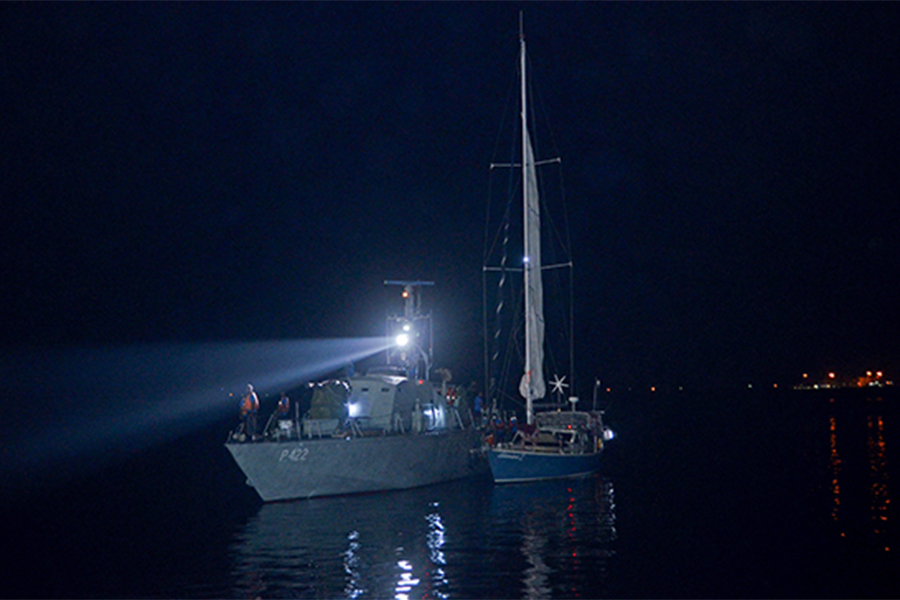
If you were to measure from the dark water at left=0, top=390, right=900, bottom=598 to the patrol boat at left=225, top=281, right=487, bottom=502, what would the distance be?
1.01 m

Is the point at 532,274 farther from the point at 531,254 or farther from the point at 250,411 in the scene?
the point at 250,411

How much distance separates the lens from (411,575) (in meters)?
21.5

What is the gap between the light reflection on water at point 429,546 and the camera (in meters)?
20.5

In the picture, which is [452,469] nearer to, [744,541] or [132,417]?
[744,541]

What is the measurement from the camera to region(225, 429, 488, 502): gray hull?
32875 millimetres

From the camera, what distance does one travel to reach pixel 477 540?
86.1 ft

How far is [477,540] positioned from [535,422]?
12806 millimetres

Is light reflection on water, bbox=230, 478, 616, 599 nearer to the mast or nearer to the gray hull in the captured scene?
the gray hull

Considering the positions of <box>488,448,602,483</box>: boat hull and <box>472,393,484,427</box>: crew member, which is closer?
<box>488,448,602,483</box>: boat hull

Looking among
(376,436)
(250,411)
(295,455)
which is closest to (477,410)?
(376,436)

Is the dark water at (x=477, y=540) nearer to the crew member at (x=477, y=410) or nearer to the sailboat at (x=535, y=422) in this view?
the sailboat at (x=535, y=422)

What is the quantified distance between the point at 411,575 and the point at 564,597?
4227 millimetres

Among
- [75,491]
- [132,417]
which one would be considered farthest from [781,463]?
[132,417]

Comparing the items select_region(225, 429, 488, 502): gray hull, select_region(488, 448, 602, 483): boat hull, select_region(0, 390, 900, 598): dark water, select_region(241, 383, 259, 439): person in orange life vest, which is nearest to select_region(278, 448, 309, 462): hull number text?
select_region(225, 429, 488, 502): gray hull
